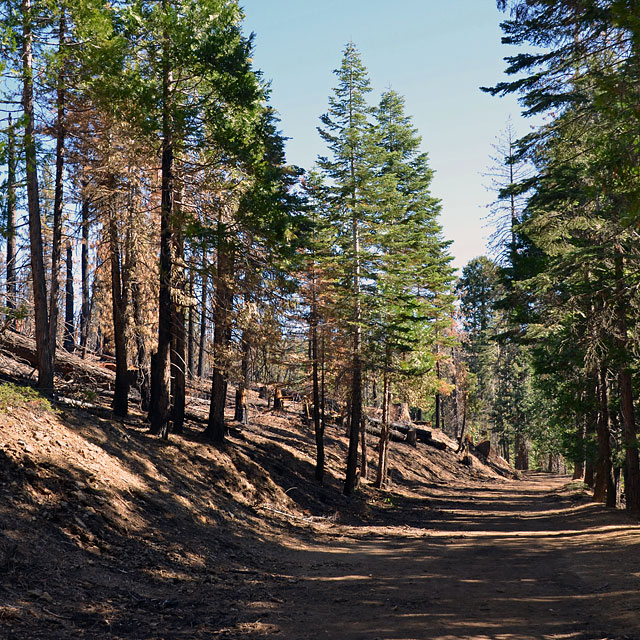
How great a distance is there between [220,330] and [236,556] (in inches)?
307

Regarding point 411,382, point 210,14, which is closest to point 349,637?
point 210,14

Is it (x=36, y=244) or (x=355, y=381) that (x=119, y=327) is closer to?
(x=36, y=244)

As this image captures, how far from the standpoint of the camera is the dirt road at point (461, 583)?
23.5 ft

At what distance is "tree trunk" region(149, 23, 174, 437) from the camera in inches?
608

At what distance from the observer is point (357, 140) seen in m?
23.9

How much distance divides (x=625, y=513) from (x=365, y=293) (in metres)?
11.8

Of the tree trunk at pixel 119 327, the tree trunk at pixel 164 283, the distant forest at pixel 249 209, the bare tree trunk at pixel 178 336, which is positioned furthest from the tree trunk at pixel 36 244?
the bare tree trunk at pixel 178 336

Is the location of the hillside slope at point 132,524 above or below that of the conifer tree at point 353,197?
below

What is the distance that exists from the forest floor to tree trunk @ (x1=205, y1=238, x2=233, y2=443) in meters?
0.86

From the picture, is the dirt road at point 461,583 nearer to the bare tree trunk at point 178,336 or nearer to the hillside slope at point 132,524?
the hillside slope at point 132,524

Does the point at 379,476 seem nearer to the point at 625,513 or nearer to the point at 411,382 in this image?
the point at 411,382

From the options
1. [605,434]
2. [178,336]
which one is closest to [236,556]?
[178,336]

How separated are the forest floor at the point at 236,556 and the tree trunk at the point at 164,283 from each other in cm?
83

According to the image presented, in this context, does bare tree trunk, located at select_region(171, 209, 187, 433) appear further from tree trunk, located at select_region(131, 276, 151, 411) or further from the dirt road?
the dirt road
